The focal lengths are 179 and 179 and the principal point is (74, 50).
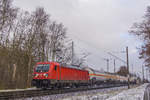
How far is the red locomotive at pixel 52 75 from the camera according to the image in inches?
813

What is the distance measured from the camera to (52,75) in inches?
829

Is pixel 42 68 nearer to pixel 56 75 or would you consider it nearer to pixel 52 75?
pixel 52 75

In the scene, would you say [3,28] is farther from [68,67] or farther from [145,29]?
[145,29]

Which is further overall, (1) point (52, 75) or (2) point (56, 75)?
(2) point (56, 75)

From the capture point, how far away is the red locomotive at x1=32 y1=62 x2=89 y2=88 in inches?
813

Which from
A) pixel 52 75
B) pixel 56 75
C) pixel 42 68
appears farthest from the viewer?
pixel 56 75

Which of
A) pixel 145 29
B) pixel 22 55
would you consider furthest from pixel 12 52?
pixel 145 29

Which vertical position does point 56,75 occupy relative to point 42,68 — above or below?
below

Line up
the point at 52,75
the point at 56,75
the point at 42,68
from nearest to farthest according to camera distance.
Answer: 1. the point at 52,75
2. the point at 42,68
3. the point at 56,75

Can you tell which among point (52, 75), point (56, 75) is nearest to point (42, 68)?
point (52, 75)

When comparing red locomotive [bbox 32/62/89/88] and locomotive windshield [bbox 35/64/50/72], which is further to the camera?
locomotive windshield [bbox 35/64/50/72]

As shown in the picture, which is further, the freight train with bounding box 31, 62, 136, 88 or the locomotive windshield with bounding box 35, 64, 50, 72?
the locomotive windshield with bounding box 35, 64, 50, 72

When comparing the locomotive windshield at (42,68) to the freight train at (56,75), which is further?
the locomotive windshield at (42,68)

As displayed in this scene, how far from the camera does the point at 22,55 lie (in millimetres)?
30875
